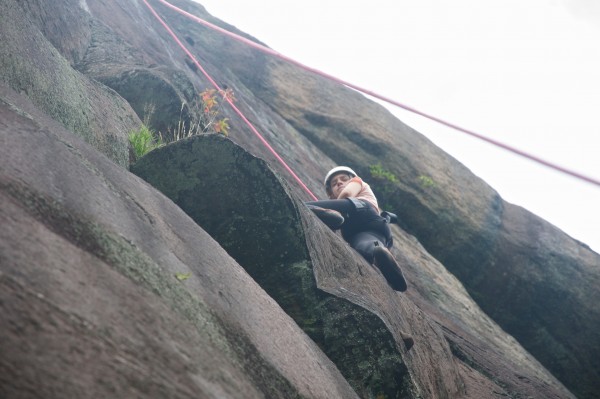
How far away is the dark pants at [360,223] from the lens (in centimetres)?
677

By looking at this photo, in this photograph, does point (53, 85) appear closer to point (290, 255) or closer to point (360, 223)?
point (290, 255)

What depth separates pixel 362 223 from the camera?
6988 millimetres

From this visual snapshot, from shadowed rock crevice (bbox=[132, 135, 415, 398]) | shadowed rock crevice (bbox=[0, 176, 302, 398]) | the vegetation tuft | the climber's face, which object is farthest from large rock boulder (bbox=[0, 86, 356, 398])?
the climber's face

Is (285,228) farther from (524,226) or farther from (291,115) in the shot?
(524,226)

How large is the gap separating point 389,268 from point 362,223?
3.20 feet

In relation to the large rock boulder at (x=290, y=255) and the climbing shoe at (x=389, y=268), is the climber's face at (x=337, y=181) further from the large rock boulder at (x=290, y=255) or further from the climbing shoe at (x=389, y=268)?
the large rock boulder at (x=290, y=255)

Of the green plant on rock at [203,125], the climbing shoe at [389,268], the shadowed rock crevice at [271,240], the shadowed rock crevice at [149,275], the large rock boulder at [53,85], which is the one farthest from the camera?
the green plant on rock at [203,125]

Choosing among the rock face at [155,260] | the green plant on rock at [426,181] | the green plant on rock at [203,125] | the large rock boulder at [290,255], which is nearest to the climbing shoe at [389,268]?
the rock face at [155,260]

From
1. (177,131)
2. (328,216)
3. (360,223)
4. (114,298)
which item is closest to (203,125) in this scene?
(177,131)

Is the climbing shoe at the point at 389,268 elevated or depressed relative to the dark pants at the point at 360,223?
depressed

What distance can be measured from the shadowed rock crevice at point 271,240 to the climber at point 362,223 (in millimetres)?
1995

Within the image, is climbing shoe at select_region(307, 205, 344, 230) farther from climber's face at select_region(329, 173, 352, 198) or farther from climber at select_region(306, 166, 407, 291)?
climber's face at select_region(329, 173, 352, 198)

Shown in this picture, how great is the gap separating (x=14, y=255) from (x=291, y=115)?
13.4 meters

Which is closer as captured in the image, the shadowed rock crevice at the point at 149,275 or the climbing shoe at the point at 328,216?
the shadowed rock crevice at the point at 149,275
